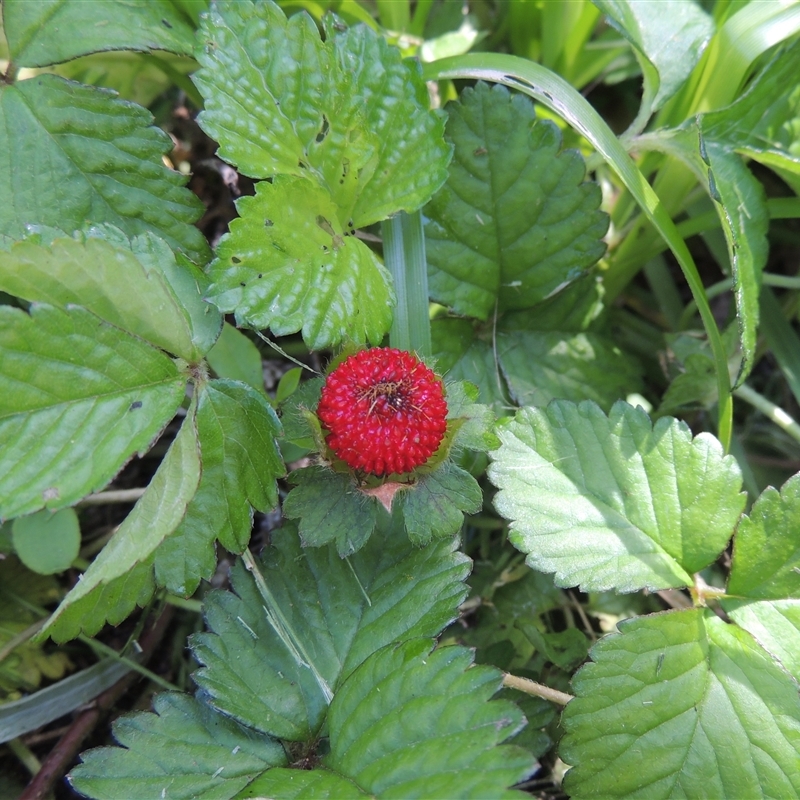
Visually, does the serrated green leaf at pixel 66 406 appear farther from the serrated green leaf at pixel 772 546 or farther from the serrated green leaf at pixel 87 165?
the serrated green leaf at pixel 772 546

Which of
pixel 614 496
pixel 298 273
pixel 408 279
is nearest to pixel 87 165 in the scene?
pixel 298 273

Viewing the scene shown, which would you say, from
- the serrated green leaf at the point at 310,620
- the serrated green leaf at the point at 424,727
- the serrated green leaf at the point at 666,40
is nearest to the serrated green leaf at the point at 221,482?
the serrated green leaf at the point at 310,620

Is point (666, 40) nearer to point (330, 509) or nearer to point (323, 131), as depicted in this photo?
point (323, 131)

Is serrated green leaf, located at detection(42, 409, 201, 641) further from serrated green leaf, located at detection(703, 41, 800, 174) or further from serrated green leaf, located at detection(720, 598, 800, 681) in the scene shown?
serrated green leaf, located at detection(703, 41, 800, 174)

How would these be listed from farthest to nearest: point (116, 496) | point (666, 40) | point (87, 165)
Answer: point (116, 496) → point (666, 40) → point (87, 165)

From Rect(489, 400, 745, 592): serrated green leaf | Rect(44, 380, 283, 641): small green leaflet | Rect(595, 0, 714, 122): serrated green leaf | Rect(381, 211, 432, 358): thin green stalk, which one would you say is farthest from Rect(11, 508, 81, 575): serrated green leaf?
Rect(595, 0, 714, 122): serrated green leaf

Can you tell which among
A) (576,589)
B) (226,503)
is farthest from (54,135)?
(576,589)
